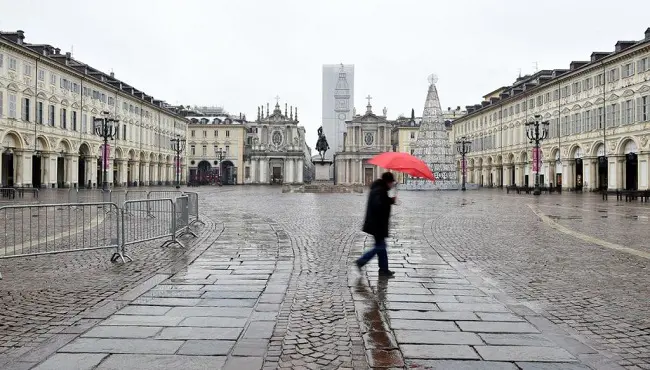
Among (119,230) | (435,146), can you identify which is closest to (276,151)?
(435,146)

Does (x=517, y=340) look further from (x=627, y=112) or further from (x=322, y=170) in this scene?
(x=322, y=170)

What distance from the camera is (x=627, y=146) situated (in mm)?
46094

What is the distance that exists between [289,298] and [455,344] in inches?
99.9

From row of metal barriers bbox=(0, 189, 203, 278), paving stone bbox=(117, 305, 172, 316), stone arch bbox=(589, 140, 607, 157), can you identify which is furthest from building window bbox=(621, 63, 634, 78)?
paving stone bbox=(117, 305, 172, 316)

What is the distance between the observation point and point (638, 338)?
17.8 feet

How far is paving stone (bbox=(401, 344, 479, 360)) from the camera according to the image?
4.84m

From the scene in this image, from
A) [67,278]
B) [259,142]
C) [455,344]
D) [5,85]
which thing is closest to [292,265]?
[67,278]

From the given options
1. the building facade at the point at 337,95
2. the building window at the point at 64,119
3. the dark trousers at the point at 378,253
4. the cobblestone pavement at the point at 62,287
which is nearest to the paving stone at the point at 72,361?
the cobblestone pavement at the point at 62,287

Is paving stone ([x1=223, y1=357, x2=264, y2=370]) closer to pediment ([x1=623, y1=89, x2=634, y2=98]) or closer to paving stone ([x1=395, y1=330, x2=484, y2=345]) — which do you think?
paving stone ([x1=395, y1=330, x2=484, y2=345])

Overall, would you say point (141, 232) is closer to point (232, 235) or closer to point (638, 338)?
point (232, 235)

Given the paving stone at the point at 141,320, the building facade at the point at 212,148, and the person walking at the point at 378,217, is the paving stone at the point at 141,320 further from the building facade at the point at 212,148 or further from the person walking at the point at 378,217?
the building facade at the point at 212,148

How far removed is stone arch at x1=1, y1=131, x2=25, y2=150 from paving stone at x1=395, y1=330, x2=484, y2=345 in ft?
158

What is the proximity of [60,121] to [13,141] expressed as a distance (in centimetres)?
734

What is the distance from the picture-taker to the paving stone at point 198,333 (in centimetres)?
534
